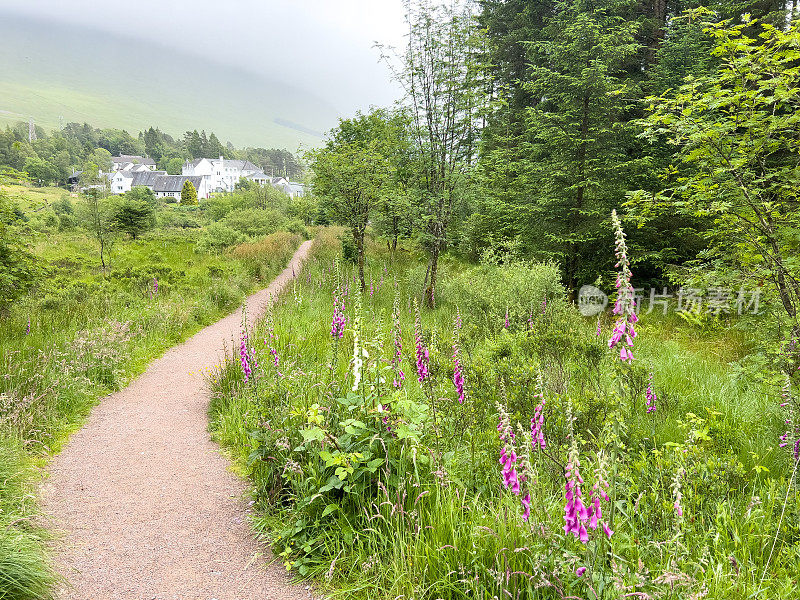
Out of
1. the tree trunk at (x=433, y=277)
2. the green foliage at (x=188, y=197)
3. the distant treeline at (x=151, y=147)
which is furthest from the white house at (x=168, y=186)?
the tree trunk at (x=433, y=277)

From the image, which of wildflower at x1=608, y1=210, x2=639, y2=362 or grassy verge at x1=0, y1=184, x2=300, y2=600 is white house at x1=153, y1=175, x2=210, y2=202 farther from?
wildflower at x1=608, y1=210, x2=639, y2=362

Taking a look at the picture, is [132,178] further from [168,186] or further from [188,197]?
[188,197]

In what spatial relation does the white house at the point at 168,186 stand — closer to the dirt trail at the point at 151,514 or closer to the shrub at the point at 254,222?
the shrub at the point at 254,222

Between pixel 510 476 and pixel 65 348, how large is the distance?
7.32m

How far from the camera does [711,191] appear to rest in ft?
16.5

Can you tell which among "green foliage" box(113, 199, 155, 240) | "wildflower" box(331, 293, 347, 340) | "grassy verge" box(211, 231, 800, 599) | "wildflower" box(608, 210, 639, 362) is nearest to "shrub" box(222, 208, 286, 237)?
"green foliage" box(113, 199, 155, 240)

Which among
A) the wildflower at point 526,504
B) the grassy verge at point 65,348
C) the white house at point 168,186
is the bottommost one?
the grassy verge at point 65,348

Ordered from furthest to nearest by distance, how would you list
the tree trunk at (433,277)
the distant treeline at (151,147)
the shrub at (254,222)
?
the distant treeline at (151,147), the shrub at (254,222), the tree trunk at (433,277)

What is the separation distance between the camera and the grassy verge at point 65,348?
315cm

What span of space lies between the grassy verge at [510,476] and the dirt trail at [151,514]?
261 millimetres

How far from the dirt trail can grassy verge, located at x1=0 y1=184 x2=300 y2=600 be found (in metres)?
0.25

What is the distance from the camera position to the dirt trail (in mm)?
2955

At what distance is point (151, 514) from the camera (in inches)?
146

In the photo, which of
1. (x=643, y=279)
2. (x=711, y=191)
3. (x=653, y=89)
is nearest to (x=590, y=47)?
(x=653, y=89)
